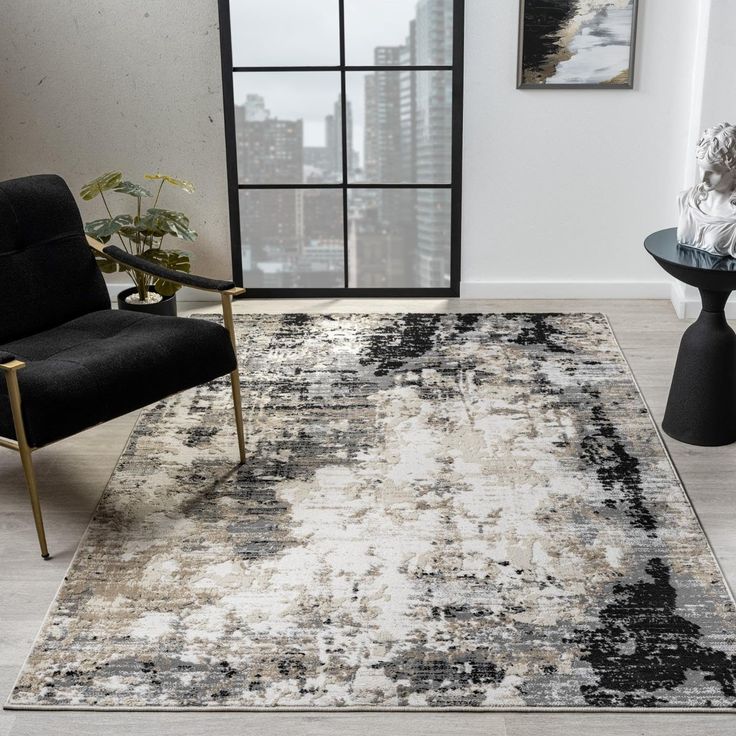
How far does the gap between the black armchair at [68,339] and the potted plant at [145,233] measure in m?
0.77

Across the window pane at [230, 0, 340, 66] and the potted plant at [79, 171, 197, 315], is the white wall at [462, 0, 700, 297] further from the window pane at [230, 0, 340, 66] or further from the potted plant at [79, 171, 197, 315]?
the potted plant at [79, 171, 197, 315]

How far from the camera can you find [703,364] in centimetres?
321

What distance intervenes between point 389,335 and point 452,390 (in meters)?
0.69

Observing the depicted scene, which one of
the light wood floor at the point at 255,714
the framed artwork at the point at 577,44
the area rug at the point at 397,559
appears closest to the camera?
the light wood floor at the point at 255,714

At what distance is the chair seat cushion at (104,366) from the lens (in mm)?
2621

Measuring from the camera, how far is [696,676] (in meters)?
2.20

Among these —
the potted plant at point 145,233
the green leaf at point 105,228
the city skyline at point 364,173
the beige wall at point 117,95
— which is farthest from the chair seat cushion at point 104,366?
the city skyline at point 364,173

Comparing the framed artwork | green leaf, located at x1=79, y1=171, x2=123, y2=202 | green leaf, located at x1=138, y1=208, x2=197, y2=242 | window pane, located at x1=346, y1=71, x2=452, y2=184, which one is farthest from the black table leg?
green leaf, located at x1=79, y1=171, x2=123, y2=202

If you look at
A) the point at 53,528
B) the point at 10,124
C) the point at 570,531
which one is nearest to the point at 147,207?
the point at 10,124

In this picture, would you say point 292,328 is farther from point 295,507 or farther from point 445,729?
point 445,729

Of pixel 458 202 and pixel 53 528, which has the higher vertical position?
pixel 458 202

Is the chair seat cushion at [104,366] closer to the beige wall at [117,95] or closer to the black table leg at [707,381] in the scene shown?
the black table leg at [707,381]

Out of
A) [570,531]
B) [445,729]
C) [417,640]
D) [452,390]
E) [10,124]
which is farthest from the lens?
[10,124]

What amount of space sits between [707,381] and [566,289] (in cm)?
176
